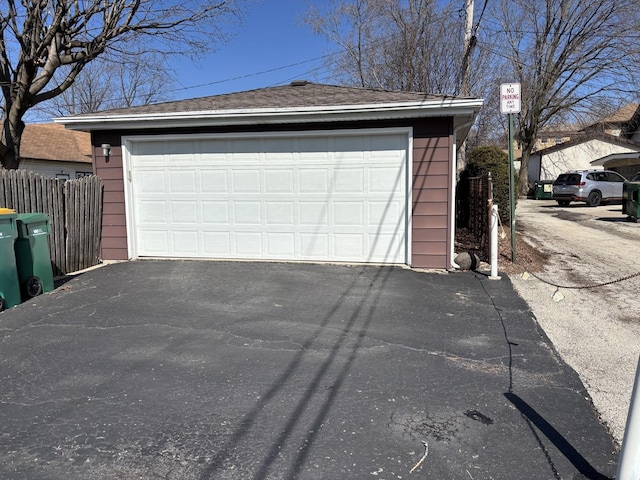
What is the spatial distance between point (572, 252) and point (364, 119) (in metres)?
5.87

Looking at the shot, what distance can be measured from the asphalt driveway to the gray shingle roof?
360cm

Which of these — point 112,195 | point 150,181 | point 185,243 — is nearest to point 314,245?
point 185,243

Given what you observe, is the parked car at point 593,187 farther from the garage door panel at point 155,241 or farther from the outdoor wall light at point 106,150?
the outdoor wall light at point 106,150

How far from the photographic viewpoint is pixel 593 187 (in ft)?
76.2

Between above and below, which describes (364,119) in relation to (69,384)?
above

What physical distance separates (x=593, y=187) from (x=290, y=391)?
24.4 metres

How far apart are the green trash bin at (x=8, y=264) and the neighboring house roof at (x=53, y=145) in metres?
17.6

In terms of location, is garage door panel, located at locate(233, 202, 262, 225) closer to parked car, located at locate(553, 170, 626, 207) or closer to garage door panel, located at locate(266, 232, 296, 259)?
garage door panel, located at locate(266, 232, 296, 259)

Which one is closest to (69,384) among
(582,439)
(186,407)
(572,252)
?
(186,407)

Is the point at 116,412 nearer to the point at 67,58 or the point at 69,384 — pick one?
the point at 69,384

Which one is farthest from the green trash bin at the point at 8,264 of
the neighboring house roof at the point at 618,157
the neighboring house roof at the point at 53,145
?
the neighboring house roof at the point at 618,157

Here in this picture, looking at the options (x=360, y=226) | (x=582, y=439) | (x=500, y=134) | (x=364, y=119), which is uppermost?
(x=500, y=134)

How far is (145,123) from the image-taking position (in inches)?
337

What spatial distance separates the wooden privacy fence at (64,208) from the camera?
23.7ft
